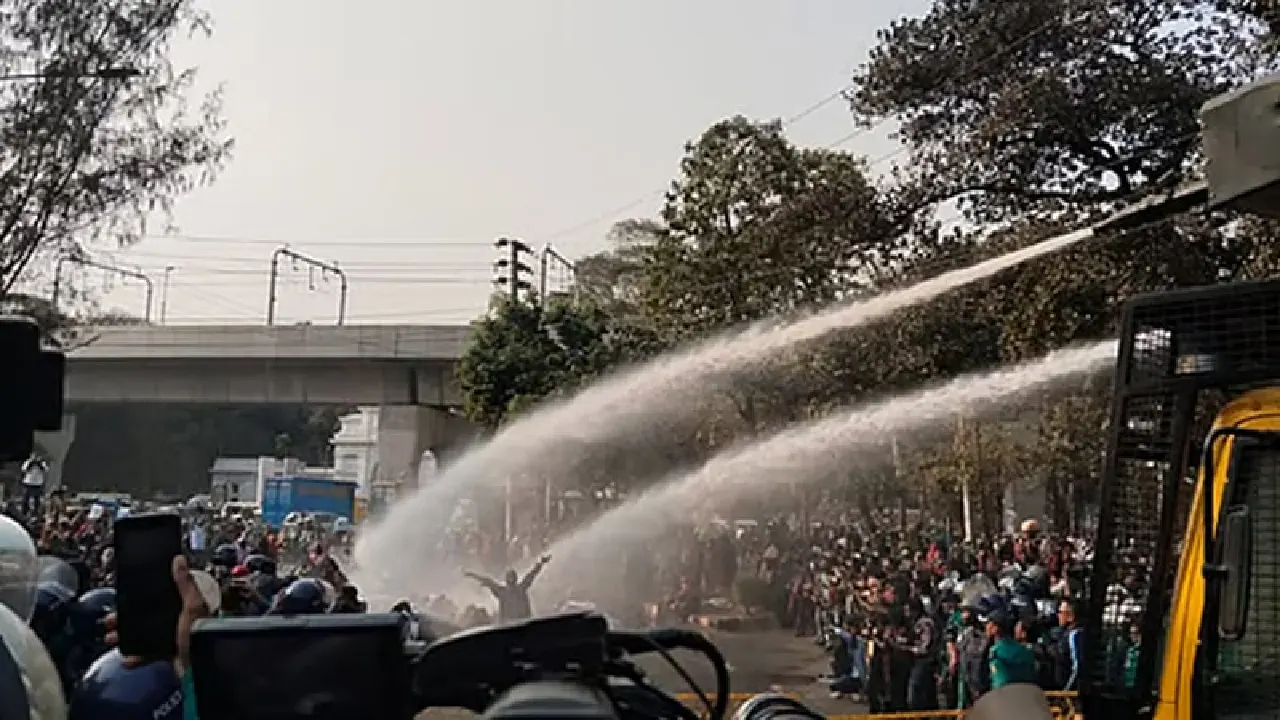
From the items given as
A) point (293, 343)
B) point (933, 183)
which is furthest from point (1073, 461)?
point (293, 343)

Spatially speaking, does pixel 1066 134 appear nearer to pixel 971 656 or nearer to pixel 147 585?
pixel 971 656

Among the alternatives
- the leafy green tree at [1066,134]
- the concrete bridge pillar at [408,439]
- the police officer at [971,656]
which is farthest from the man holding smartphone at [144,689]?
the concrete bridge pillar at [408,439]

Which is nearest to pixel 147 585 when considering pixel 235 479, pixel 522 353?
pixel 522 353

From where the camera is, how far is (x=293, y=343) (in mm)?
48062

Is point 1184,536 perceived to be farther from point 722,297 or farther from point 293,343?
point 293,343

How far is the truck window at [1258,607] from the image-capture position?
3957 millimetres

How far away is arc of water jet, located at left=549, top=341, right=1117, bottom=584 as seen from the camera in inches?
705

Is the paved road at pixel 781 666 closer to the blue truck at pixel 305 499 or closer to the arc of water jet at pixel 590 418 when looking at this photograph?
the arc of water jet at pixel 590 418

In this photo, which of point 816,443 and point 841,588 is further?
point 816,443

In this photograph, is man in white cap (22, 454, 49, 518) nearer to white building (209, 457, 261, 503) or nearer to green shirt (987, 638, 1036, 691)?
green shirt (987, 638, 1036, 691)

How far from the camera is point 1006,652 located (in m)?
9.73

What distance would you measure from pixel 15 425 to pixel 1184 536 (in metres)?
3.56

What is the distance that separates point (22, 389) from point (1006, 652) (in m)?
6.86

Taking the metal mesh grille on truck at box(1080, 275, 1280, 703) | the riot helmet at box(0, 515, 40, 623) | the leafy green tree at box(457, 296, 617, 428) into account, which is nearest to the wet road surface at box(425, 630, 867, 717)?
the metal mesh grille on truck at box(1080, 275, 1280, 703)
